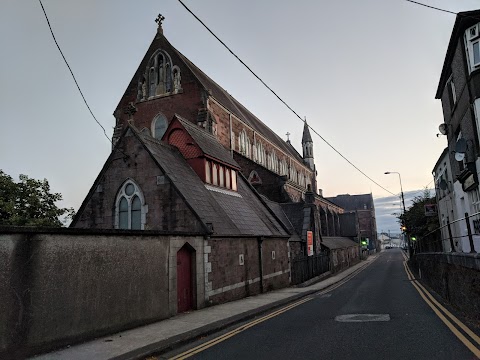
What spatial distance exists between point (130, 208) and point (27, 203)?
20.0 m

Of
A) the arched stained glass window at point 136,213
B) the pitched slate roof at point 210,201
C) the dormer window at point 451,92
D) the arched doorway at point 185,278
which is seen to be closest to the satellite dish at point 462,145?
the dormer window at point 451,92

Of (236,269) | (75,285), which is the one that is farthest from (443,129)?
(75,285)

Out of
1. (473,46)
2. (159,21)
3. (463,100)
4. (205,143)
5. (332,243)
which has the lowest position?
(332,243)

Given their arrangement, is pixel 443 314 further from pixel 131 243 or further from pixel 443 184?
pixel 443 184

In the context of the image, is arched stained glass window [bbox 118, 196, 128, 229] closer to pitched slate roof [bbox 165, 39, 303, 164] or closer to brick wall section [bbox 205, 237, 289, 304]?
brick wall section [bbox 205, 237, 289, 304]

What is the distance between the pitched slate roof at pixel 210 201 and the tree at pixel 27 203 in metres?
17.2

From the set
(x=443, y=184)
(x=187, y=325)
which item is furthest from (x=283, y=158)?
(x=187, y=325)

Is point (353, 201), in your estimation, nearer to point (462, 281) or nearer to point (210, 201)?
point (210, 201)

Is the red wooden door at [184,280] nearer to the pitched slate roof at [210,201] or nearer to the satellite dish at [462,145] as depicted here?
the pitched slate roof at [210,201]

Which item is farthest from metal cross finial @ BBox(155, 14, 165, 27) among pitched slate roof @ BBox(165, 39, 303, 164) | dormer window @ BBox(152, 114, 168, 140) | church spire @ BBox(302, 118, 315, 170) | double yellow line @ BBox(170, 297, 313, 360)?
church spire @ BBox(302, 118, 315, 170)

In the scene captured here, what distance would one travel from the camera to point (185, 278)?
1308cm

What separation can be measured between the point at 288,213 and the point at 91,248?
24.8 m

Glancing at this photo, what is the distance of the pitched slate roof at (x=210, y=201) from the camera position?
52.0 feet

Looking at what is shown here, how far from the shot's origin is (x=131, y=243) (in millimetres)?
10523
